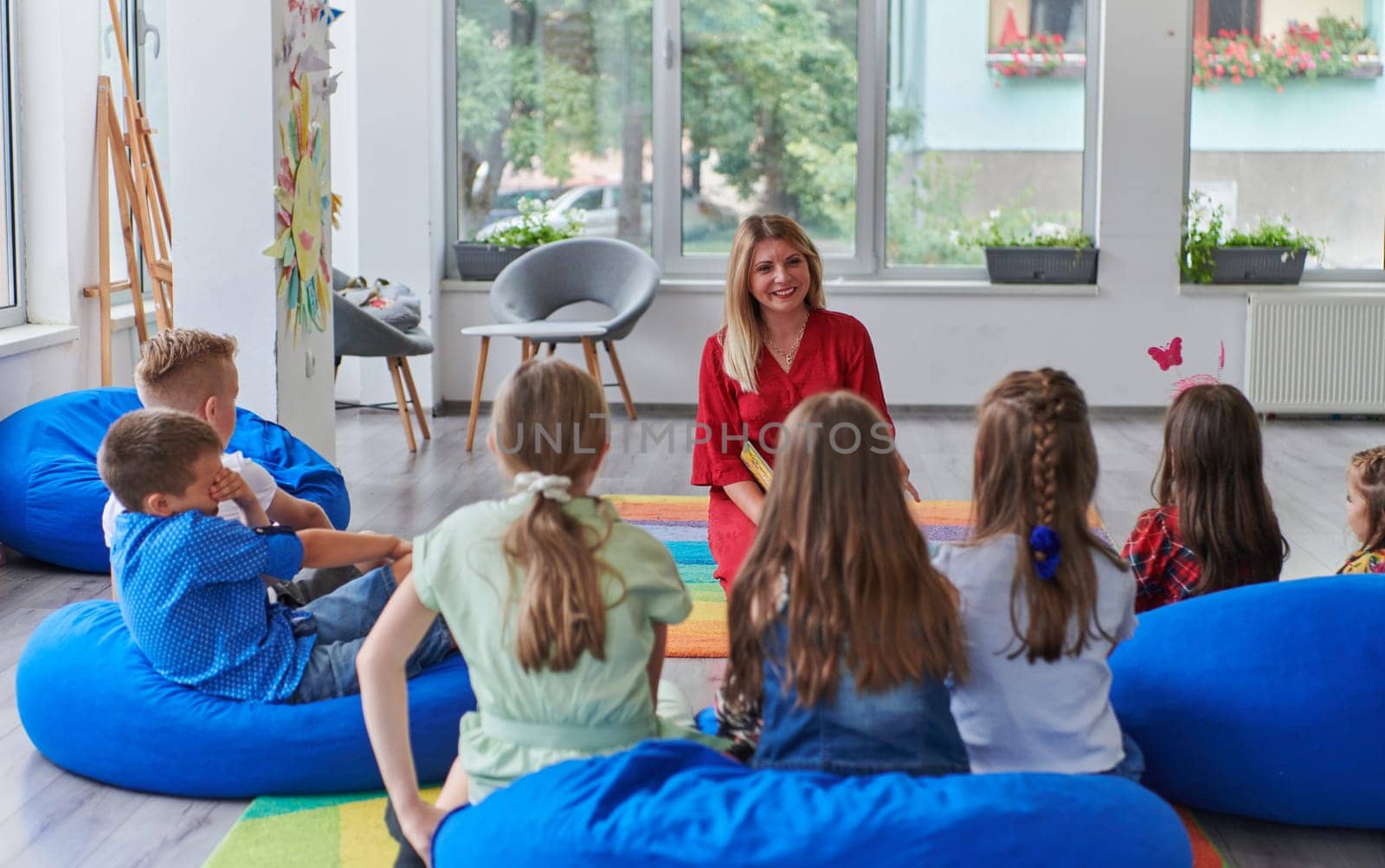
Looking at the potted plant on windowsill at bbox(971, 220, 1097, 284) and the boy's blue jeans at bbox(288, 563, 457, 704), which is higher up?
the potted plant on windowsill at bbox(971, 220, 1097, 284)

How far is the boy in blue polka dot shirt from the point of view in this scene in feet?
7.73

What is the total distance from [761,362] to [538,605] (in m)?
1.50

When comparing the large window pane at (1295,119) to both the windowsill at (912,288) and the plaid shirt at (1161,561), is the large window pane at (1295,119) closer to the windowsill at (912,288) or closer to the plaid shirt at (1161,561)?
the windowsill at (912,288)

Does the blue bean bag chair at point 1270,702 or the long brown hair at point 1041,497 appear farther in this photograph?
the blue bean bag chair at point 1270,702

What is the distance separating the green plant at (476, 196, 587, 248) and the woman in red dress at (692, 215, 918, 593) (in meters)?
4.01

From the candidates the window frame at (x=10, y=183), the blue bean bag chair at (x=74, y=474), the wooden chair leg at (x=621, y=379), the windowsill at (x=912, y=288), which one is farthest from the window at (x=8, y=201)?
the wooden chair leg at (x=621, y=379)

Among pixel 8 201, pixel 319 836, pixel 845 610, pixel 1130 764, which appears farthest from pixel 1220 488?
pixel 8 201

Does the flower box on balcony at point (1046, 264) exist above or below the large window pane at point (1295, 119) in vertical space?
below

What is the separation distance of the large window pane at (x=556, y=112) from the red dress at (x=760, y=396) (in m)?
4.24

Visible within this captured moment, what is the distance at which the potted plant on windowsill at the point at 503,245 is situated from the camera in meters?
7.14

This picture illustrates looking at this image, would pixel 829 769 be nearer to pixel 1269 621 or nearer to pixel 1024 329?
pixel 1269 621

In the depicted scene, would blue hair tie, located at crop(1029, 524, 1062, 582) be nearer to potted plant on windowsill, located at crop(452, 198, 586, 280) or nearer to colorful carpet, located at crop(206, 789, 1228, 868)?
colorful carpet, located at crop(206, 789, 1228, 868)

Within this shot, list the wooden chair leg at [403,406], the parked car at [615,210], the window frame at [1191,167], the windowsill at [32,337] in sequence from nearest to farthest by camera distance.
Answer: the windowsill at [32,337] < the wooden chair leg at [403,406] < the window frame at [1191,167] < the parked car at [615,210]

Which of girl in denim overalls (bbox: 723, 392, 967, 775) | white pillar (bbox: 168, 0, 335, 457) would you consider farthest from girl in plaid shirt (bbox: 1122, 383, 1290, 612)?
white pillar (bbox: 168, 0, 335, 457)
